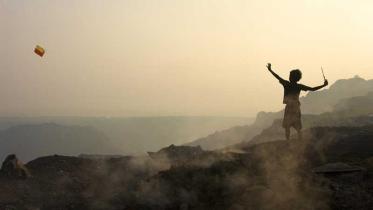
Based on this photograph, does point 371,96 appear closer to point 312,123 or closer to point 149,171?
point 312,123

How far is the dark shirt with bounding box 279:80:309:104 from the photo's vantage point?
1273 centimetres

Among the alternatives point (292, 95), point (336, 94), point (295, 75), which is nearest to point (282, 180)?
point (292, 95)

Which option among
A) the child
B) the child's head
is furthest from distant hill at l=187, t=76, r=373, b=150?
the child's head

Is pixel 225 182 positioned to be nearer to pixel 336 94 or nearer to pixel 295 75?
A: pixel 295 75

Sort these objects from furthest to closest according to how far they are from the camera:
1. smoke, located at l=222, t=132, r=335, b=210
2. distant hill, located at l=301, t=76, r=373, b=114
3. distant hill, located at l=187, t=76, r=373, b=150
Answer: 1. distant hill, located at l=301, t=76, r=373, b=114
2. distant hill, located at l=187, t=76, r=373, b=150
3. smoke, located at l=222, t=132, r=335, b=210

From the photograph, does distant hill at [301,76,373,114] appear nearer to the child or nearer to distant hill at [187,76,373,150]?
distant hill at [187,76,373,150]

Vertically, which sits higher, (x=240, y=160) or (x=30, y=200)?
(x=240, y=160)

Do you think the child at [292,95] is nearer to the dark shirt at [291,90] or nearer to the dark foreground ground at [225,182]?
the dark shirt at [291,90]

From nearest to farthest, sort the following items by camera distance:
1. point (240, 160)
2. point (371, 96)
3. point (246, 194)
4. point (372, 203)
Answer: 1. point (372, 203)
2. point (246, 194)
3. point (240, 160)
4. point (371, 96)

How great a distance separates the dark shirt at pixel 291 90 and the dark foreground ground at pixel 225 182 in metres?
1.36

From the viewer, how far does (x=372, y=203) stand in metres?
9.33

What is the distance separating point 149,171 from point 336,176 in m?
7.38

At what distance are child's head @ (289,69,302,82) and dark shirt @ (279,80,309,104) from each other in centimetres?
12

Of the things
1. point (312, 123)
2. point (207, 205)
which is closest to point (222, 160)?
point (207, 205)
